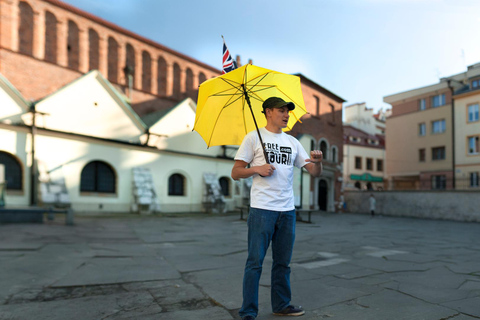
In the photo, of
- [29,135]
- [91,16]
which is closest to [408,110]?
[91,16]

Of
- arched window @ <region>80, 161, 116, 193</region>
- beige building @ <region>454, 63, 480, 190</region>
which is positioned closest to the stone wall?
beige building @ <region>454, 63, 480, 190</region>

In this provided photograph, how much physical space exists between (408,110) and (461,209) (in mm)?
17941

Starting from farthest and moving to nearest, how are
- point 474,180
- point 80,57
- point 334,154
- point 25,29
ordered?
point 334,154 → point 474,180 → point 80,57 → point 25,29

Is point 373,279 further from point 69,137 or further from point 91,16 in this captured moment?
point 91,16

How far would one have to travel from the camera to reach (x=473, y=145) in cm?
3092

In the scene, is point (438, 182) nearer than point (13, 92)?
No

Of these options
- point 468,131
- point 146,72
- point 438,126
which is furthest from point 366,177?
point 146,72

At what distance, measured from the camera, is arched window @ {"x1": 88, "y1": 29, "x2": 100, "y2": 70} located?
982 inches

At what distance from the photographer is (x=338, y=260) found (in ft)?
19.3

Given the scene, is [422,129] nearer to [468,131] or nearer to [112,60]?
[468,131]

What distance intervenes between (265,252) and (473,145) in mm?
35406

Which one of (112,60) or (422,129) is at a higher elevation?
(112,60)

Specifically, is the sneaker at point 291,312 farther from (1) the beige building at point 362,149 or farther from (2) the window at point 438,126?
(1) the beige building at point 362,149

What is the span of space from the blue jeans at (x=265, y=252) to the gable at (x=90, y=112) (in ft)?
54.4
